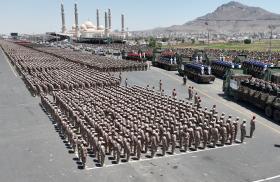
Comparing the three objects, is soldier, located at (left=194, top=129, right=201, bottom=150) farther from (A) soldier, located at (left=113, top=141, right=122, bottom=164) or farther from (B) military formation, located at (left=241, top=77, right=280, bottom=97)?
(B) military formation, located at (left=241, top=77, right=280, bottom=97)

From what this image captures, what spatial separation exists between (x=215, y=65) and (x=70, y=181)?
32.6 meters

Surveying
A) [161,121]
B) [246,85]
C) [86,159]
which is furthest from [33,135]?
[246,85]

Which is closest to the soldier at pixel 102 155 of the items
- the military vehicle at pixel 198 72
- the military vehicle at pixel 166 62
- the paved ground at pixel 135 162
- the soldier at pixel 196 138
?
the paved ground at pixel 135 162

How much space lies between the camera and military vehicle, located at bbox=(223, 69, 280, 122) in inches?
945

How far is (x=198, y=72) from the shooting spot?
39.9 meters

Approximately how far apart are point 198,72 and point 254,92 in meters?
13.5

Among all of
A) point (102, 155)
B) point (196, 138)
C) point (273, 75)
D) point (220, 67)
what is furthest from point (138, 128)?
point (220, 67)

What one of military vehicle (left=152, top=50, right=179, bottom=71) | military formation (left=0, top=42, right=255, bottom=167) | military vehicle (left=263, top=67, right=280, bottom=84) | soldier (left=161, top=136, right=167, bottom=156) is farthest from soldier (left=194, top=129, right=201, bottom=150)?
military vehicle (left=152, top=50, right=179, bottom=71)

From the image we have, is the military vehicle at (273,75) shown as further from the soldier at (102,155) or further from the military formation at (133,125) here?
the soldier at (102,155)

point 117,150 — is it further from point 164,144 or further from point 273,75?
point 273,75

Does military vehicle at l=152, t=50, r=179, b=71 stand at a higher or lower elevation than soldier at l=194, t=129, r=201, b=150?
higher

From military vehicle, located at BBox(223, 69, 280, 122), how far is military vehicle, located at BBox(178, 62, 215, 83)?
21.2 feet

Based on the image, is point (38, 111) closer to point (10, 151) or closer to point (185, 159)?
point (10, 151)

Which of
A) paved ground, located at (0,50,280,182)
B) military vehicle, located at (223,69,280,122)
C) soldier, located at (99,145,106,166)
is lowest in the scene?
paved ground, located at (0,50,280,182)
